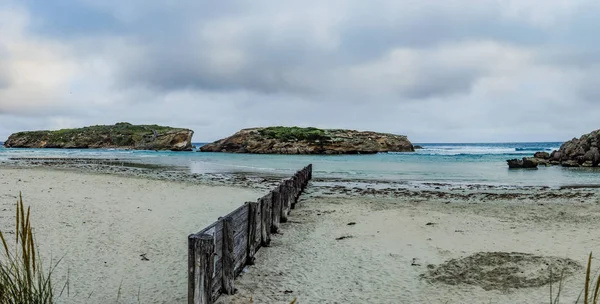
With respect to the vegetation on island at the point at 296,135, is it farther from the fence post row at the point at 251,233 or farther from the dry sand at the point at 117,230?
the fence post row at the point at 251,233

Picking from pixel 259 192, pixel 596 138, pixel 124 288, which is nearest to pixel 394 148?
pixel 596 138

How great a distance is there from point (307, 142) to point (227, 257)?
6728cm

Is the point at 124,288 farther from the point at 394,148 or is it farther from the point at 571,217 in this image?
the point at 394,148

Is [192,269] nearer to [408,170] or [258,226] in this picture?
[258,226]

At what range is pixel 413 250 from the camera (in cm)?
768

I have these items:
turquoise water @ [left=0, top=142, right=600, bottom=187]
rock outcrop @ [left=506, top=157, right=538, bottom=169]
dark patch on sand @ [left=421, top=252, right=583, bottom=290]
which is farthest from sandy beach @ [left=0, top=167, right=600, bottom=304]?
rock outcrop @ [left=506, top=157, right=538, bottom=169]

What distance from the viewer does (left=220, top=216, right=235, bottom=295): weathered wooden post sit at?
5.20 meters

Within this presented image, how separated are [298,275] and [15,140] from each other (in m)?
117

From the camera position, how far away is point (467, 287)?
221 inches

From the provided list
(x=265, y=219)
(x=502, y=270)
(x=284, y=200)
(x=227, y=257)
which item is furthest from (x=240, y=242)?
(x=284, y=200)

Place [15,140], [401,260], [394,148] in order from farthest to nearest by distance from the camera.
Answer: [15,140]
[394,148]
[401,260]

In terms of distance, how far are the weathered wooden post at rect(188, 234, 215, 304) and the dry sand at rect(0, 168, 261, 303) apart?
39.9 inches

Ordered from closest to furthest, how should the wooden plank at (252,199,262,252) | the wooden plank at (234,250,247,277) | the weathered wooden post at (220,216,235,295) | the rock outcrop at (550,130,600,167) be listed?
the weathered wooden post at (220,216,235,295), the wooden plank at (234,250,247,277), the wooden plank at (252,199,262,252), the rock outcrop at (550,130,600,167)

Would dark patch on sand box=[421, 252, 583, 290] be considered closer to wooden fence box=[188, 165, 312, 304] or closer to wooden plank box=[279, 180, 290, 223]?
wooden fence box=[188, 165, 312, 304]
